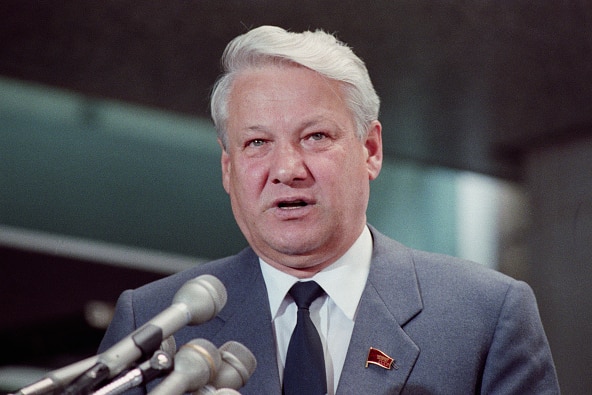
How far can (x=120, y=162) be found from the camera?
14.3ft

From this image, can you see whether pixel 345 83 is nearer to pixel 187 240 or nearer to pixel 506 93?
pixel 506 93

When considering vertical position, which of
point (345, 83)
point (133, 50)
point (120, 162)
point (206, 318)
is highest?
point (133, 50)

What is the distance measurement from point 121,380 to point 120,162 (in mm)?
3285

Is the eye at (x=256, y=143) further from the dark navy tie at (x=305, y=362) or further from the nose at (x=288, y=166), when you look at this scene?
the dark navy tie at (x=305, y=362)

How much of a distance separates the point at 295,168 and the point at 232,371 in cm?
55

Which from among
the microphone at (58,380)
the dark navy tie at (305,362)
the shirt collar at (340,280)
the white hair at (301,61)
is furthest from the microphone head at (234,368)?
the white hair at (301,61)

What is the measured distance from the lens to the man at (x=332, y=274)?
5.73 feet

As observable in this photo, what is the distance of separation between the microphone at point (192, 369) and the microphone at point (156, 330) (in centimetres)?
4

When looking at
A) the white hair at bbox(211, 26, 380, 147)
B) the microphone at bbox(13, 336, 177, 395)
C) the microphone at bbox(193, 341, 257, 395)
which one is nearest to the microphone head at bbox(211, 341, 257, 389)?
the microphone at bbox(193, 341, 257, 395)

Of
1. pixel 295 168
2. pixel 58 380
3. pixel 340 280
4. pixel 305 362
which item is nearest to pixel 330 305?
pixel 340 280

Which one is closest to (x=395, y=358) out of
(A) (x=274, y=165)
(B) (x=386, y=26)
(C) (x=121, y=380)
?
(A) (x=274, y=165)

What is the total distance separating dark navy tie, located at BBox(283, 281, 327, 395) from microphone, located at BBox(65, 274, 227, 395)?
1.54 ft

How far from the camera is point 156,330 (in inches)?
47.1

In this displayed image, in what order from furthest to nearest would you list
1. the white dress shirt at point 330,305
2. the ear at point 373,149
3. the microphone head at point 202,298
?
the ear at point 373,149 → the white dress shirt at point 330,305 → the microphone head at point 202,298
